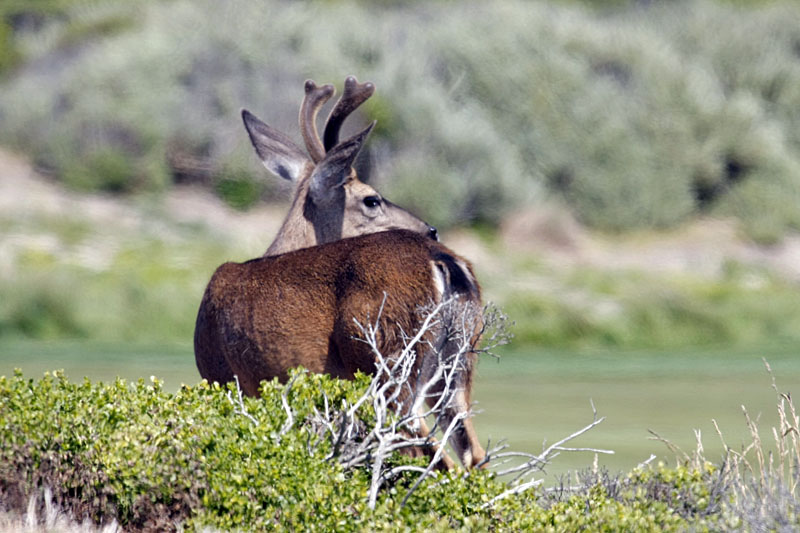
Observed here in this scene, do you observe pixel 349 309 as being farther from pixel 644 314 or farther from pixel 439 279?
pixel 644 314

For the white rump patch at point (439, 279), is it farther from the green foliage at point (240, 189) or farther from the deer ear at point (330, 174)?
the green foliage at point (240, 189)

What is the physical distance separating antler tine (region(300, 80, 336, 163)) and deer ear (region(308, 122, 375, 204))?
51 centimetres

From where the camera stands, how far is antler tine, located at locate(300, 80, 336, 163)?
1002 centimetres

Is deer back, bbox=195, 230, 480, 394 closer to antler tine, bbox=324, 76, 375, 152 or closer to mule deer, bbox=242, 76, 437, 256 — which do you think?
mule deer, bbox=242, 76, 437, 256

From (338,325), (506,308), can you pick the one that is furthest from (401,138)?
(338,325)

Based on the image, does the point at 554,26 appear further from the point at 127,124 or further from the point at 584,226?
the point at 127,124

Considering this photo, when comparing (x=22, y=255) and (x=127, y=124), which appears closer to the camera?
(x=22, y=255)

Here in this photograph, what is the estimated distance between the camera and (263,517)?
5.70 m

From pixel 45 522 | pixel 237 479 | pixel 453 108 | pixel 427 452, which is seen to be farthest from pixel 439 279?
pixel 453 108

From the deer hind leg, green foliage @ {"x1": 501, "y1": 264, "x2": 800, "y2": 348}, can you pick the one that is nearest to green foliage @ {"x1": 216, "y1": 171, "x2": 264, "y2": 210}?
green foliage @ {"x1": 501, "y1": 264, "x2": 800, "y2": 348}

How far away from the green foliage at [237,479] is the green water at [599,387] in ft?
13.5

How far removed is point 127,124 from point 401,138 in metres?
5.07

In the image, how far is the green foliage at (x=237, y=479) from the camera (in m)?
5.72

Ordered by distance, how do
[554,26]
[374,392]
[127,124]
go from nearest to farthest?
[374,392] < [127,124] < [554,26]
